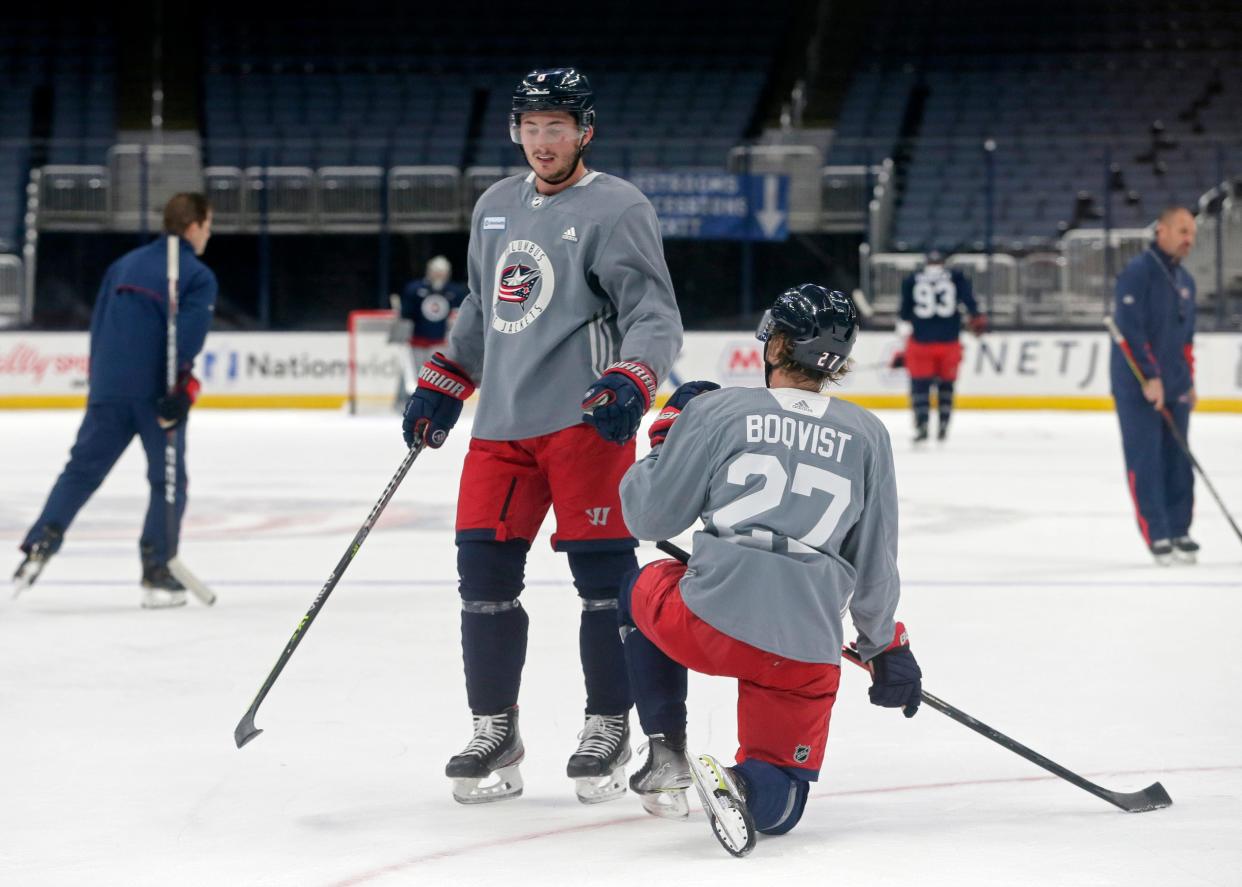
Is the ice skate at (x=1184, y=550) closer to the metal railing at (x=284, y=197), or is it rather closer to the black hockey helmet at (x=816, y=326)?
the black hockey helmet at (x=816, y=326)

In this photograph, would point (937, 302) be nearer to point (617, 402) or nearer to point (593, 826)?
point (617, 402)

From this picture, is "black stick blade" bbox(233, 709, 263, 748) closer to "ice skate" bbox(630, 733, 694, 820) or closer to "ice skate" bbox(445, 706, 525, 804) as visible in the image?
"ice skate" bbox(445, 706, 525, 804)

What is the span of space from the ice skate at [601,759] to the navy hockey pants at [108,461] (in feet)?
8.52

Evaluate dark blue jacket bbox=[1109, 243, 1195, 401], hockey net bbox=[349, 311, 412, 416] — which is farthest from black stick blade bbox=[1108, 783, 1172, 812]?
hockey net bbox=[349, 311, 412, 416]

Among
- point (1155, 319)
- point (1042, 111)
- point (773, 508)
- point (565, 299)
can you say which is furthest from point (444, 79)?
point (773, 508)

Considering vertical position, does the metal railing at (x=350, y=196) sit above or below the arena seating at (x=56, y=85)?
below

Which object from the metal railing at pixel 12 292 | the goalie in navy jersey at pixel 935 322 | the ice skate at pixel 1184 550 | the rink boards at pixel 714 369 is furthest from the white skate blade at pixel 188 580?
the metal railing at pixel 12 292

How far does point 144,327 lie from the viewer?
18.1ft

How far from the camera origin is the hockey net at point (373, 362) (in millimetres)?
16312

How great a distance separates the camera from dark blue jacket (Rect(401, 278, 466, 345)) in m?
14.7

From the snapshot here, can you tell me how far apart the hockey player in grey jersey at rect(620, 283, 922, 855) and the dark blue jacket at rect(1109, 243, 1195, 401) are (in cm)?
402

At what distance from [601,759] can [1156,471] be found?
13.2ft

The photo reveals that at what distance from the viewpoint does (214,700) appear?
407 centimetres

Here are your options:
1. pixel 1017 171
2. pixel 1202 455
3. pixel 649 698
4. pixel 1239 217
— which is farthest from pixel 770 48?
pixel 649 698
